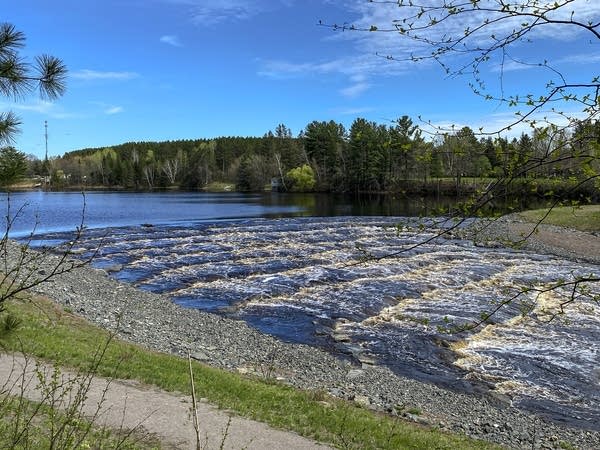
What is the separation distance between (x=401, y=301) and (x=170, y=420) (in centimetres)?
1382

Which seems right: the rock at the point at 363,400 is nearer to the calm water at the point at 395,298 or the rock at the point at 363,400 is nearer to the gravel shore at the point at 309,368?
the gravel shore at the point at 309,368

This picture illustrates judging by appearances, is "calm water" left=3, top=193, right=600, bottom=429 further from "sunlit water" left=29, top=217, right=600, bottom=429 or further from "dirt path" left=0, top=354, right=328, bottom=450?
"dirt path" left=0, top=354, right=328, bottom=450

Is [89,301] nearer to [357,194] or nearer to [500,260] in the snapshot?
[500,260]

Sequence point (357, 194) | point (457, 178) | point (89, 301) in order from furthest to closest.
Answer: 1. point (357, 194)
2. point (89, 301)
3. point (457, 178)

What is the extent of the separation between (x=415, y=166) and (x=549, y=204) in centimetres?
105

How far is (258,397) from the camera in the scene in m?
9.31

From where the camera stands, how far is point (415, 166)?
159 inches

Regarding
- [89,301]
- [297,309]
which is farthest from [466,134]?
[89,301]

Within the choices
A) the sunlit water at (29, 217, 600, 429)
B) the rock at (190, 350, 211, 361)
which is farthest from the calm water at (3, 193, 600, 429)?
the rock at (190, 350, 211, 361)

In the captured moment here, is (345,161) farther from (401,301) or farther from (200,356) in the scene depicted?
(200,356)

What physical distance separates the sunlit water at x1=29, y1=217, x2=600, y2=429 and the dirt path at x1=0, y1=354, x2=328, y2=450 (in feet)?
8.65

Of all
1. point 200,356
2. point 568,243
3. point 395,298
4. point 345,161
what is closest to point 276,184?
point 345,161

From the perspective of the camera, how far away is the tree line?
11.5 feet

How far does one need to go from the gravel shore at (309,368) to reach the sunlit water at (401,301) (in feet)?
2.41
